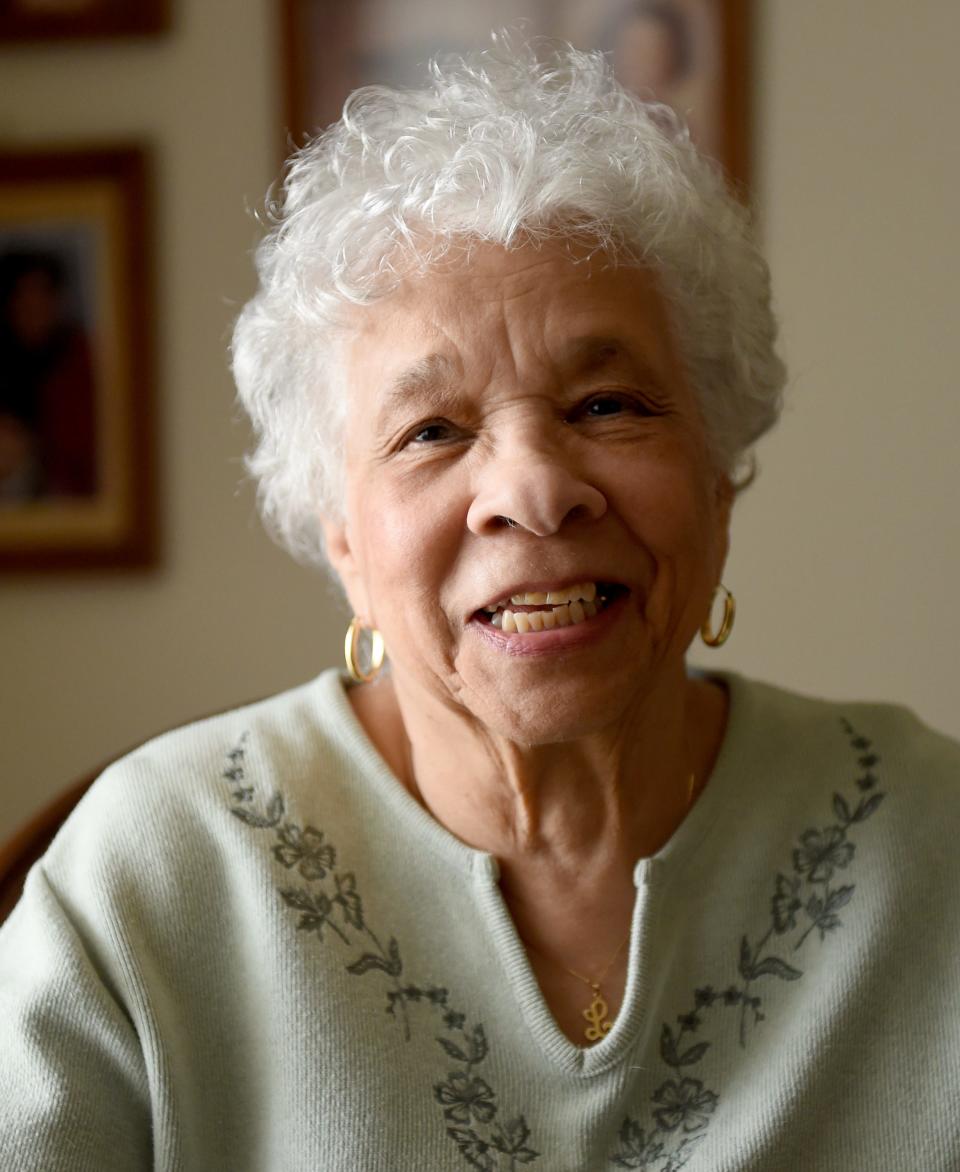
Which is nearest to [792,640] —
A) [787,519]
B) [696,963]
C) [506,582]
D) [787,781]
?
[787,519]

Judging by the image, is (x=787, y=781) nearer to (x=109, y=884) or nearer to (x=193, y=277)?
(x=109, y=884)

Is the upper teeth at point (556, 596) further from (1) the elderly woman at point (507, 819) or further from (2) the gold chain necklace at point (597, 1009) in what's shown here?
(2) the gold chain necklace at point (597, 1009)

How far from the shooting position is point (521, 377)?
121cm

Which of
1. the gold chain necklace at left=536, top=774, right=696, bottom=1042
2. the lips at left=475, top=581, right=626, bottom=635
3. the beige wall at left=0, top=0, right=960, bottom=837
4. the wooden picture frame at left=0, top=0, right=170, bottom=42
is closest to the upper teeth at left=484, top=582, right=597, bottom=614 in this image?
the lips at left=475, top=581, right=626, bottom=635

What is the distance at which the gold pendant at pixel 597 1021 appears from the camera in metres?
1.29

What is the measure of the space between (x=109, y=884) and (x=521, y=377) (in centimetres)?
61

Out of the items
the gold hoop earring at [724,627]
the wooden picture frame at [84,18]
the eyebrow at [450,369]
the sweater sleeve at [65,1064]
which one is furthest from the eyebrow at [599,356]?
the wooden picture frame at [84,18]

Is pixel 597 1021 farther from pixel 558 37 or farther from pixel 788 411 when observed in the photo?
pixel 558 37

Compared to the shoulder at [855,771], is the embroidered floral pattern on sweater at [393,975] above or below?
below

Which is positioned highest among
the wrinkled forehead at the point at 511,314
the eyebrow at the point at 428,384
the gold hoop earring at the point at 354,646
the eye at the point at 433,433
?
the wrinkled forehead at the point at 511,314

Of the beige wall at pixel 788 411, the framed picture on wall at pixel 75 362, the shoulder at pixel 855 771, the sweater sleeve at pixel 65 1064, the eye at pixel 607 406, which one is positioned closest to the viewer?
the sweater sleeve at pixel 65 1064

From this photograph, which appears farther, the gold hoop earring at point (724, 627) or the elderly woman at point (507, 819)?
the gold hoop earring at point (724, 627)

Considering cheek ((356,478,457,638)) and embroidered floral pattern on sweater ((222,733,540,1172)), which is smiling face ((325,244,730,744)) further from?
embroidered floral pattern on sweater ((222,733,540,1172))

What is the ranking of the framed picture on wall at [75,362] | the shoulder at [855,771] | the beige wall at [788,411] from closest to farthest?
the shoulder at [855,771]
the beige wall at [788,411]
the framed picture on wall at [75,362]
